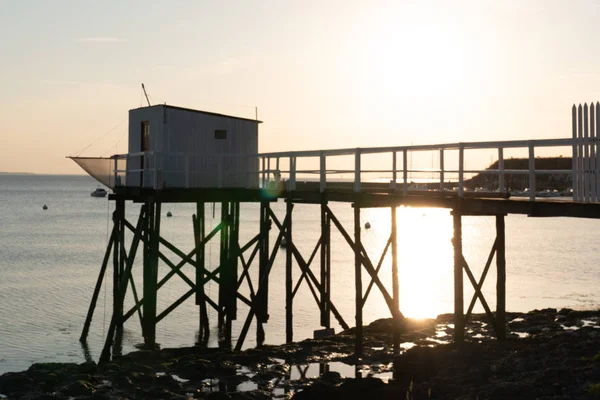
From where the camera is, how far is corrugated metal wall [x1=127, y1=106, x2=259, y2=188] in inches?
961

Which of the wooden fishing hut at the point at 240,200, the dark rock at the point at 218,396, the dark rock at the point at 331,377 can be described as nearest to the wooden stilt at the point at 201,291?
the wooden fishing hut at the point at 240,200

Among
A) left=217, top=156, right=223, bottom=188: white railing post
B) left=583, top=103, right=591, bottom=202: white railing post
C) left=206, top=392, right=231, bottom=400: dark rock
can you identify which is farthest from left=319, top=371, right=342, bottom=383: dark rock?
left=217, top=156, right=223, bottom=188: white railing post

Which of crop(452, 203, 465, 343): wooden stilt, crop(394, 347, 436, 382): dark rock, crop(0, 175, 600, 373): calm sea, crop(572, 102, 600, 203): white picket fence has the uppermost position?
crop(572, 102, 600, 203): white picket fence

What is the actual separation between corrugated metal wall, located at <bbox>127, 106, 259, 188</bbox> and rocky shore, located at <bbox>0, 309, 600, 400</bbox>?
679cm

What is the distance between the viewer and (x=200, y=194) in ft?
77.4

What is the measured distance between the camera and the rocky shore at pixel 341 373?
13.8 meters

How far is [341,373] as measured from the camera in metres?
17.5

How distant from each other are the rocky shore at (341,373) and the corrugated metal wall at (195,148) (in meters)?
6.79

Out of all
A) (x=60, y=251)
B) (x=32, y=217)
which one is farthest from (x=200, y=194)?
(x=32, y=217)

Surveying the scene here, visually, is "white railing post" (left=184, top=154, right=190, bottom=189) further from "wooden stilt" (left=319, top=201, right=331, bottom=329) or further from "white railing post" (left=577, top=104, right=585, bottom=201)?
"white railing post" (left=577, top=104, right=585, bottom=201)

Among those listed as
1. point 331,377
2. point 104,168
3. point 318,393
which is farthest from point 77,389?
point 104,168

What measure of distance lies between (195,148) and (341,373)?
1075 centimetres

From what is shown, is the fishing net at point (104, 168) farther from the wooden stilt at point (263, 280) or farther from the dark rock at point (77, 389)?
the dark rock at point (77, 389)

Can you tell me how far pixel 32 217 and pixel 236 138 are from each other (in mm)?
80865
